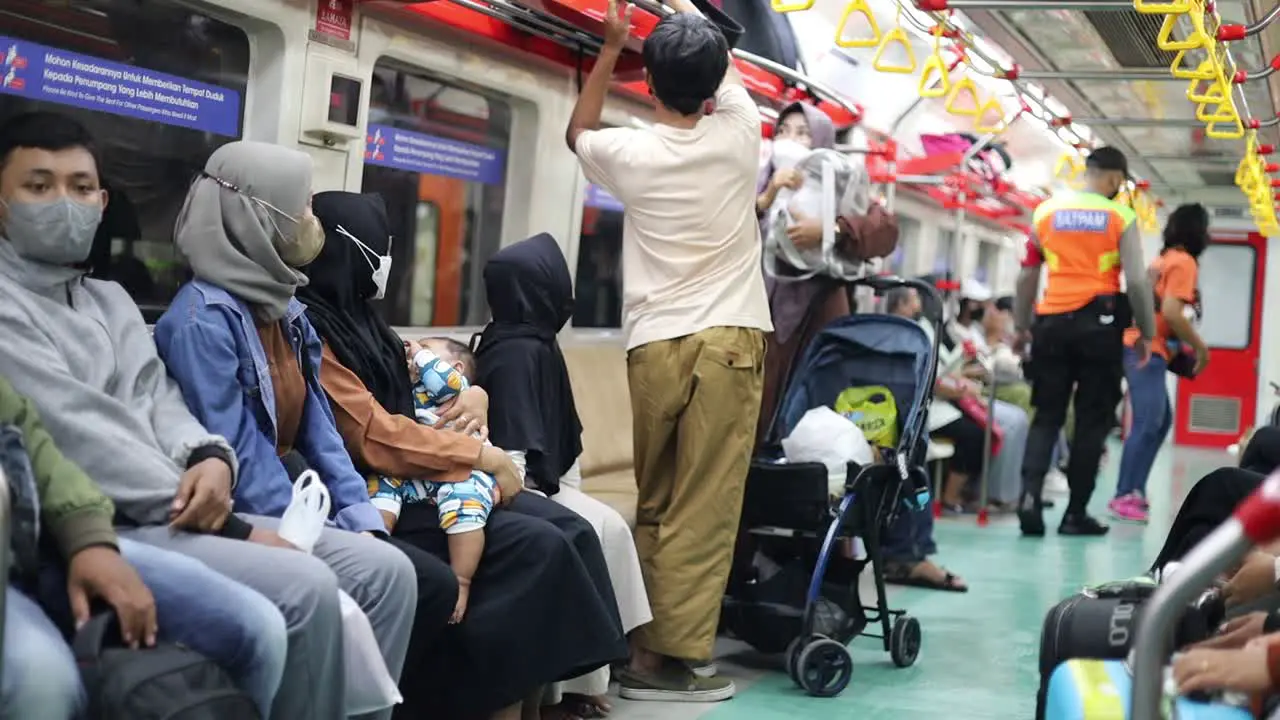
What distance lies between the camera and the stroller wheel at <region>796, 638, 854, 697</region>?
4.48 meters

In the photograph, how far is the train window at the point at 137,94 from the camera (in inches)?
140

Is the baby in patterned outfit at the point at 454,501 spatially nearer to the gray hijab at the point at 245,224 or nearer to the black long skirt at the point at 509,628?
the black long skirt at the point at 509,628

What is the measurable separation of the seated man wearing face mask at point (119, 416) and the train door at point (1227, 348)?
14.2 metres

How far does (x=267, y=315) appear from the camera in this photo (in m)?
3.22

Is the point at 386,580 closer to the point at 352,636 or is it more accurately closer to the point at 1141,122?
the point at 352,636

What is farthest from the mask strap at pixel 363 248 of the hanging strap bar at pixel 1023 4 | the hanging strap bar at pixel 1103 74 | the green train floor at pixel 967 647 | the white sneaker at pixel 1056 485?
the white sneaker at pixel 1056 485

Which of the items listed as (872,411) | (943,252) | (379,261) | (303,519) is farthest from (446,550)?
(943,252)

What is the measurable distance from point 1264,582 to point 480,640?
1.75 metres

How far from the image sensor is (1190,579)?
1.55 m

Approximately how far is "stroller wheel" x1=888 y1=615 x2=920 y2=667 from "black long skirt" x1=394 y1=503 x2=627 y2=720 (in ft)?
5.18

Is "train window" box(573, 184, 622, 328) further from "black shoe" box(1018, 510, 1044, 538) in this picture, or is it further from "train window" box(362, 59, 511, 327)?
"black shoe" box(1018, 510, 1044, 538)

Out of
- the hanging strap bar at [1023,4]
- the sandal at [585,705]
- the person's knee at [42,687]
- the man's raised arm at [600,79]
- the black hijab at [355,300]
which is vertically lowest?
the sandal at [585,705]

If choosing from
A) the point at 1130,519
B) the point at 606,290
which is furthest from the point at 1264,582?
the point at 1130,519

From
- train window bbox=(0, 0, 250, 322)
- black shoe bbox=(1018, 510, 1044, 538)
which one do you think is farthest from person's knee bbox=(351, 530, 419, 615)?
black shoe bbox=(1018, 510, 1044, 538)
